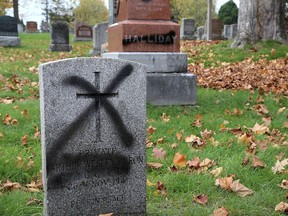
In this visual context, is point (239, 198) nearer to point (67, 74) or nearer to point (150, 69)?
point (67, 74)

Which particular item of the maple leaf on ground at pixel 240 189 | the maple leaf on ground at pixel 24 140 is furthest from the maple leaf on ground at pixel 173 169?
the maple leaf on ground at pixel 24 140

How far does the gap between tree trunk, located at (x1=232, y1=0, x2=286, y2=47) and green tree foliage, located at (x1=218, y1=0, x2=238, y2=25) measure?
3268 cm

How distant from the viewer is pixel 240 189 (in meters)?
3.33

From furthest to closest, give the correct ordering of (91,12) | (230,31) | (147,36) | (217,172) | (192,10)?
(91,12) < (192,10) < (230,31) < (147,36) < (217,172)

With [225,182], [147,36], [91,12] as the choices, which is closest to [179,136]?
[225,182]

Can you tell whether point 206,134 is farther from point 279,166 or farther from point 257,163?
point 279,166

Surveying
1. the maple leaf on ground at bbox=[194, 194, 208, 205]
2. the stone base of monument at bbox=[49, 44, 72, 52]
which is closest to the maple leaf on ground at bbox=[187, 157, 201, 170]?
the maple leaf on ground at bbox=[194, 194, 208, 205]

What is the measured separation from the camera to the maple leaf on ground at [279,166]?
366cm

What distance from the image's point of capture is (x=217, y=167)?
3.82 meters

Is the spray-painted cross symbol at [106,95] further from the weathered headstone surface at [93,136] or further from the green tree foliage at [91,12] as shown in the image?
the green tree foliage at [91,12]

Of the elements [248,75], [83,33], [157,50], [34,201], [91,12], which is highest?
[91,12]

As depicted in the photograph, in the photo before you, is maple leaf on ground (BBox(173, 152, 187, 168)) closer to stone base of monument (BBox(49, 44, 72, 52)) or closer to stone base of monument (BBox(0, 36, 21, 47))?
stone base of monument (BBox(49, 44, 72, 52))

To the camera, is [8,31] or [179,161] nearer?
[179,161]

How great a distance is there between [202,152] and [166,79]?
254 cm
